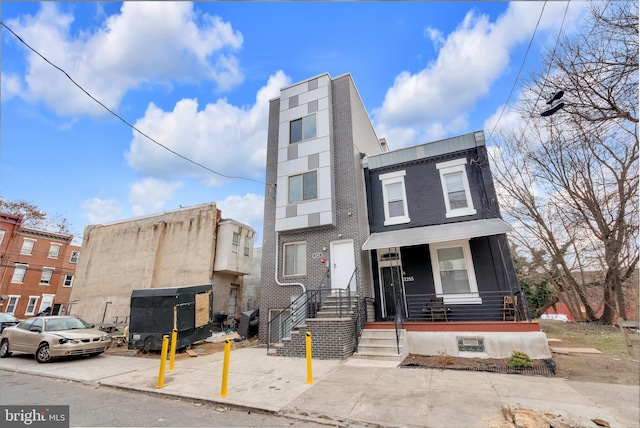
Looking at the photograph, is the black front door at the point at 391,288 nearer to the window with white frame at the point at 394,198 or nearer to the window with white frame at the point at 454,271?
the window with white frame at the point at 454,271

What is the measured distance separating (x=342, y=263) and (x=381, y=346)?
358cm

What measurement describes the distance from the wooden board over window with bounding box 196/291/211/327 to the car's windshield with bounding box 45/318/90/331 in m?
4.06

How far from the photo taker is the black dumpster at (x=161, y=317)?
10086 mm

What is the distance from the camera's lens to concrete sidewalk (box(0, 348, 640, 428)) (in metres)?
4.20

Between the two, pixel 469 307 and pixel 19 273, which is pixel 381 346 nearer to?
pixel 469 307

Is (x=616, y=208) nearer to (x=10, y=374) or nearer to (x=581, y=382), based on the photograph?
(x=581, y=382)

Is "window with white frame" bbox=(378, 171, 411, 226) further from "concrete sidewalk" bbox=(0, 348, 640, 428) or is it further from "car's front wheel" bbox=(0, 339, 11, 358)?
"car's front wheel" bbox=(0, 339, 11, 358)

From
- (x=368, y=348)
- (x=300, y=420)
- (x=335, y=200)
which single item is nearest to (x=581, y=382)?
(x=368, y=348)

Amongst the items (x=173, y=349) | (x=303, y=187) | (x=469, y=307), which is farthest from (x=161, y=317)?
(x=469, y=307)

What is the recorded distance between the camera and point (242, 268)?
1842 centimetres

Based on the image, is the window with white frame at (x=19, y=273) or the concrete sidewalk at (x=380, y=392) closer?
the concrete sidewalk at (x=380, y=392)

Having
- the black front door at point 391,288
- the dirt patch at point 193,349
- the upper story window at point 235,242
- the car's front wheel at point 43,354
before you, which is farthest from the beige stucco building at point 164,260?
the black front door at point 391,288

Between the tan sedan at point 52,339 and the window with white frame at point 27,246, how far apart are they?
24888 mm

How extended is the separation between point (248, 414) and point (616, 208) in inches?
505
